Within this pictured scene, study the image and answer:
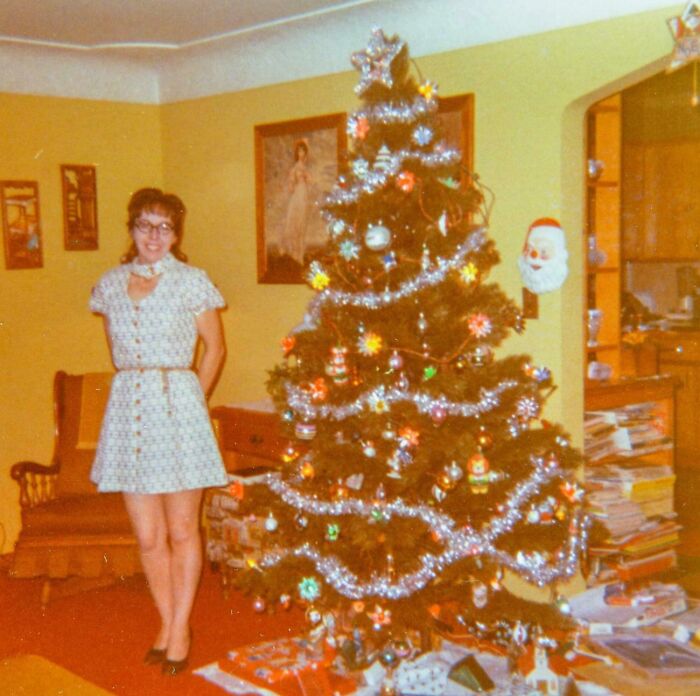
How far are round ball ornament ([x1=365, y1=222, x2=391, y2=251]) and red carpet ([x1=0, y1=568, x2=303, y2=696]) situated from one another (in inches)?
62.1

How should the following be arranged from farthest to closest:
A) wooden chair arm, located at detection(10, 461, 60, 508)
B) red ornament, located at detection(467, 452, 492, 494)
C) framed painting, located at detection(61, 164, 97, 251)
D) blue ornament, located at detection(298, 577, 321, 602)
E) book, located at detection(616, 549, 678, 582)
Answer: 1. framed painting, located at detection(61, 164, 97, 251)
2. wooden chair arm, located at detection(10, 461, 60, 508)
3. book, located at detection(616, 549, 678, 582)
4. blue ornament, located at detection(298, 577, 321, 602)
5. red ornament, located at detection(467, 452, 492, 494)

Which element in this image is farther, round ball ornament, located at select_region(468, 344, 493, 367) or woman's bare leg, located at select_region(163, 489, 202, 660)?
woman's bare leg, located at select_region(163, 489, 202, 660)

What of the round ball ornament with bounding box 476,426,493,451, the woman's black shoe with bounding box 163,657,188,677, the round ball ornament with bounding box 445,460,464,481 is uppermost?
the round ball ornament with bounding box 476,426,493,451

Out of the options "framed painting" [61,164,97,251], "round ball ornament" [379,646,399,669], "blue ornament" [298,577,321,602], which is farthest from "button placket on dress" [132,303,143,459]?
"framed painting" [61,164,97,251]

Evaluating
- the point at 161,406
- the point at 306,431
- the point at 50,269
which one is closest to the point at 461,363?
the point at 306,431

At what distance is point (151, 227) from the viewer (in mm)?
3336

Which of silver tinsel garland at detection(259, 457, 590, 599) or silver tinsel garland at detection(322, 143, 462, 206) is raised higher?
silver tinsel garland at detection(322, 143, 462, 206)

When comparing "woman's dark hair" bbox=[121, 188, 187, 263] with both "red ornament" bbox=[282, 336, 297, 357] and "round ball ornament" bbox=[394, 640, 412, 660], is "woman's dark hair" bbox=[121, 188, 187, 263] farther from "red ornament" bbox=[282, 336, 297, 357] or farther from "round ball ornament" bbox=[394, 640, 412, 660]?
"round ball ornament" bbox=[394, 640, 412, 660]

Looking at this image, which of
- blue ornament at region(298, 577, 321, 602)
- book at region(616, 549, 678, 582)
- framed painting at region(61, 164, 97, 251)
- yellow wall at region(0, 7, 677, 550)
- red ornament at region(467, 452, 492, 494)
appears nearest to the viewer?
red ornament at region(467, 452, 492, 494)

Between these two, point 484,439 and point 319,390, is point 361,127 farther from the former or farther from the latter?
point 484,439

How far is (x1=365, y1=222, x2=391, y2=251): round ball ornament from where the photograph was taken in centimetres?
301

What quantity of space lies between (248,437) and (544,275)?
1576 mm

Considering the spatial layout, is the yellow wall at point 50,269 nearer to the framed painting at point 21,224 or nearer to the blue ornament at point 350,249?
the framed painting at point 21,224

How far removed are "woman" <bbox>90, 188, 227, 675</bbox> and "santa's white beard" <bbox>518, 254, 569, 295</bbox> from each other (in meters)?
1.15
